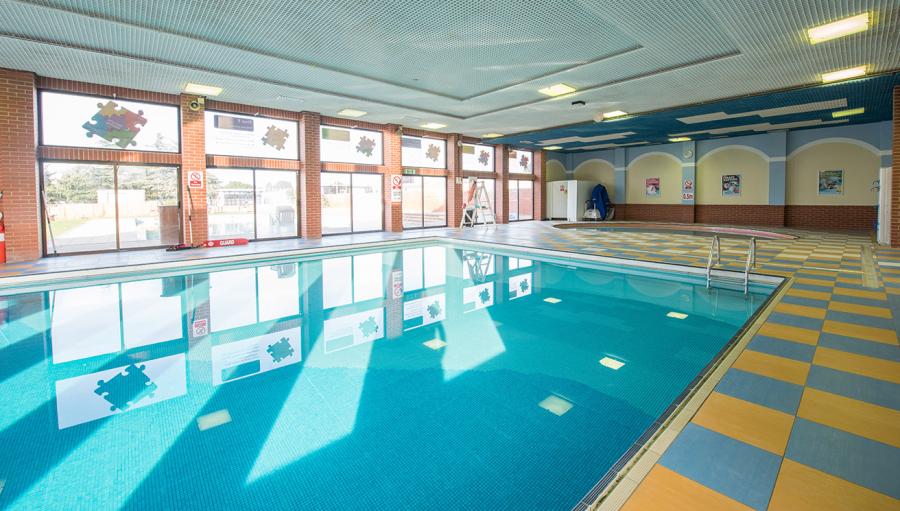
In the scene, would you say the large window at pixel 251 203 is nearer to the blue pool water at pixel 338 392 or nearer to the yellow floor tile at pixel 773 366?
the blue pool water at pixel 338 392

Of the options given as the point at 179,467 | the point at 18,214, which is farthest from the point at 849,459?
the point at 18,214

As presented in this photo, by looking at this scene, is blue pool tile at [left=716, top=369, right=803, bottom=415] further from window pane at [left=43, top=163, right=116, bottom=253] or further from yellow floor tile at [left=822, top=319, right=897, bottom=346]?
window pane at [left=43, top=163, right=116, bottom=253]

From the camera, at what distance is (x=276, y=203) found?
37.0ft

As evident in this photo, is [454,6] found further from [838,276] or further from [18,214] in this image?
[18,214]

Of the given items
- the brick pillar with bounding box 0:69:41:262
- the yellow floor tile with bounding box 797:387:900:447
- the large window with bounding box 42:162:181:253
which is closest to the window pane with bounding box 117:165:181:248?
the large window with bounding box 42:162:181:253

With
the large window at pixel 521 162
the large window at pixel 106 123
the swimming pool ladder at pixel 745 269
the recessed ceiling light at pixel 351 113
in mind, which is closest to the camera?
the swimming pool ladder at pixel 745 269

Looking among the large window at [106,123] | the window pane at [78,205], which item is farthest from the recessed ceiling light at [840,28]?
the window pane at [78,205]

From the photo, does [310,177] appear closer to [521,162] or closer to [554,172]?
[521,162]

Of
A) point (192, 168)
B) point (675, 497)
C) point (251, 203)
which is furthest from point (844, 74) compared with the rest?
point (192, 168)

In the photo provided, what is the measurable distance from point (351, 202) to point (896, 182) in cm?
1158

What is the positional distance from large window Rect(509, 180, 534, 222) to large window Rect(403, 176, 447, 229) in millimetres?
4025

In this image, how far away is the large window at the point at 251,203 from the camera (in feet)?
33.9

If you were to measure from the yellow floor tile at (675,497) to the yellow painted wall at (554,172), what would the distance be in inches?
679

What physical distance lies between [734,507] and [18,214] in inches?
412
